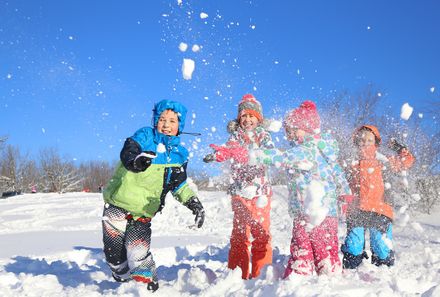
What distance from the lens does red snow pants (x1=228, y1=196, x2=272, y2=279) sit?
4.25 meters

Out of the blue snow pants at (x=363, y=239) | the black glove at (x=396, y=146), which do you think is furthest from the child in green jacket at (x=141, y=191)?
the black glove at (x=396, y=146)

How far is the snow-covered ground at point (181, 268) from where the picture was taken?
9.57 ft

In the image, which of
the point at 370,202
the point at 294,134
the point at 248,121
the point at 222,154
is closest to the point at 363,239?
the point at 370,202

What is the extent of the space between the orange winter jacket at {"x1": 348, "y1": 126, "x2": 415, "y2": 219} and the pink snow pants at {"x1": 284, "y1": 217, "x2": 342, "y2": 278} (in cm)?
113

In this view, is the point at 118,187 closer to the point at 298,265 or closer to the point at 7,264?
the point at 298,265

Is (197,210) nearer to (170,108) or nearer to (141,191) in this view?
(141,191)

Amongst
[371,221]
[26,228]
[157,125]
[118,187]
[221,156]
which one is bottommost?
[26,228]

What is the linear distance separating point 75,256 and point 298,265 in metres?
3.48

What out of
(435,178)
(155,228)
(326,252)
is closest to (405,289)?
(326,252)

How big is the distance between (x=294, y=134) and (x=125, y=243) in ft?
5.85

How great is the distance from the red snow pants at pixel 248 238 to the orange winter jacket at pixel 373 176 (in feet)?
4.02

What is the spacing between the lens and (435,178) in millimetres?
12562

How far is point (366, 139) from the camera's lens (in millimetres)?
5012

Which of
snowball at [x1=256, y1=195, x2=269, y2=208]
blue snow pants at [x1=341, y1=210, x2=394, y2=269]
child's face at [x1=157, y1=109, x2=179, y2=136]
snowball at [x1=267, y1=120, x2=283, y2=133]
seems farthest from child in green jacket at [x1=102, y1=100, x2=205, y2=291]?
blue snow pants at [x1=341, y1=210, x2=394, y2=269]
